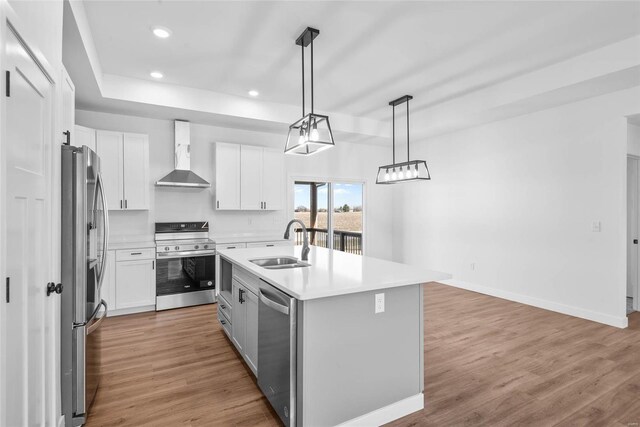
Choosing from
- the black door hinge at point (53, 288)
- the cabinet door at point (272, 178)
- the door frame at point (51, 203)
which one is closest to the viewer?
the door frame at point (51, 203)

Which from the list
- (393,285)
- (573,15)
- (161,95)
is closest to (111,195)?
(161,95)

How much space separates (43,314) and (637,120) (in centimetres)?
579

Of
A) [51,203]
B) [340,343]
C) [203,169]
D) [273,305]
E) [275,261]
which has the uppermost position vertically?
[203,169]

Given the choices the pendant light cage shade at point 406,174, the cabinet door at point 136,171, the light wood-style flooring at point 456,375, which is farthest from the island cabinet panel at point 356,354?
the cabinet door at point 136,171

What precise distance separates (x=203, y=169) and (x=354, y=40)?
3126mm

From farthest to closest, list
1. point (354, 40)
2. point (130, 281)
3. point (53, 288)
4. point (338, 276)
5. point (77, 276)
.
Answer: point (130, 281), point (354, 40), point (338, 276), point (77, 276), point (53, 288)

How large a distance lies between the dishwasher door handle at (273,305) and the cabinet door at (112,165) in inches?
125

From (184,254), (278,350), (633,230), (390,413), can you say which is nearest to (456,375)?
(390,413)

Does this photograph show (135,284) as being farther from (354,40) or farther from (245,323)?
(354,40)

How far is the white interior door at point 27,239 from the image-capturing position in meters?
1.25

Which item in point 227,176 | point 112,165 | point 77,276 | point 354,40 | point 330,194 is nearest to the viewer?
point 77,276

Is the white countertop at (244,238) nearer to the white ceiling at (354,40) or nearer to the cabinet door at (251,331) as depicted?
the white ceiling at (354,40)

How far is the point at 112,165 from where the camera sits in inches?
171

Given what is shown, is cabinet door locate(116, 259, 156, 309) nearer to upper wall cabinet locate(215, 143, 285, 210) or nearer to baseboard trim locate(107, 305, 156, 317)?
baseboard trim locate(107, 305, 156, 317)
